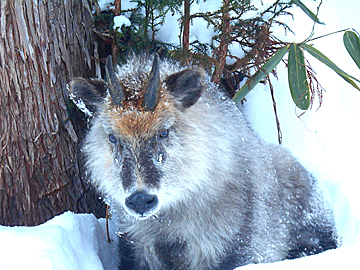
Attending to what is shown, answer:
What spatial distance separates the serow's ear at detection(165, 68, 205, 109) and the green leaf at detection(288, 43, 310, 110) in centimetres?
114

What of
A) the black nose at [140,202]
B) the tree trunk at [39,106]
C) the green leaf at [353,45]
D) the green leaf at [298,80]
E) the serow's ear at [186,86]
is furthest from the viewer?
the green leaf at [353,45]

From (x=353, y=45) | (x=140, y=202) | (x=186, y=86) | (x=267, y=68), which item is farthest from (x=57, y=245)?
(x=353, y=45)

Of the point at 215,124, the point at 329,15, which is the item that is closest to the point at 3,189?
the point at 215,124

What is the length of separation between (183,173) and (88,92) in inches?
31.5

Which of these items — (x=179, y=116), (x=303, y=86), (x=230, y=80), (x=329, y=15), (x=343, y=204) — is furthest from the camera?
(x=329, y=15)

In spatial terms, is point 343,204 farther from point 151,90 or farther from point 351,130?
point 151,90

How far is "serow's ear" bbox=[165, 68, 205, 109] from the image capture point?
7.38ft

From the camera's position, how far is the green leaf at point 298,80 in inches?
121

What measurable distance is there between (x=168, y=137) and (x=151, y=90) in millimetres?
295

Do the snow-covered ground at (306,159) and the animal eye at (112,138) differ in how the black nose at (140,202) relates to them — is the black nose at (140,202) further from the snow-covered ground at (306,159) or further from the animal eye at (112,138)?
the snow-covered ground at (306,159)

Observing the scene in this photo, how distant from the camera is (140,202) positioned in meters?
2.00

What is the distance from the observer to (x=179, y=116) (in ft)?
7.50

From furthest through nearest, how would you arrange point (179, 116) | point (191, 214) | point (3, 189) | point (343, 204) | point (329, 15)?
1. point (329, 15)
2. point (343, 204)
3. point (3, 189)
4. point (191, 214)
5. point (179, 116)

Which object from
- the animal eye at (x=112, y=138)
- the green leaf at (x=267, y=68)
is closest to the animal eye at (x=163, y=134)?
the animal eye at (x=112, y=138)
